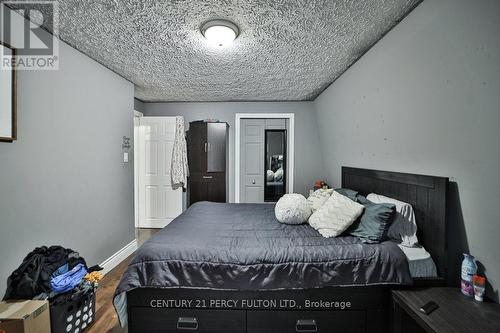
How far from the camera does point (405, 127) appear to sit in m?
1.81

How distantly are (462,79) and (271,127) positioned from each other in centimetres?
341

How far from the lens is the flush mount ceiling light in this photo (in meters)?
1.77

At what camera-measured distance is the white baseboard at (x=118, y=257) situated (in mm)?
2643

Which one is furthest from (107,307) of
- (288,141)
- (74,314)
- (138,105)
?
(288,141)

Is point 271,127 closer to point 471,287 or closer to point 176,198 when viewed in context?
point 176,198

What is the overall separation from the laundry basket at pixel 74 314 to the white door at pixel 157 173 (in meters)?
2.34

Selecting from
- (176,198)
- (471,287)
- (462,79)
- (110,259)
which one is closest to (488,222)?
(471,287)

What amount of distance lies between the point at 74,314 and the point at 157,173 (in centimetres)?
269

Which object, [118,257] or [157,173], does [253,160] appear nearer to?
[157,173]

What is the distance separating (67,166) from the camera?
2.13m

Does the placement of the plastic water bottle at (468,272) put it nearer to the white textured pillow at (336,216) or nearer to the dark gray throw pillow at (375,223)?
the dark gray throw pillow at (375,223)

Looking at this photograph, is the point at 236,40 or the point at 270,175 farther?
the point at 270,175

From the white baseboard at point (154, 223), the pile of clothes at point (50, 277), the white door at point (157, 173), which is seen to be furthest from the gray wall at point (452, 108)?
the white baseboard at point (154, 223)

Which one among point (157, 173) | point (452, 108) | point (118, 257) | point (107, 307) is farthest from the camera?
point (157, 173)
